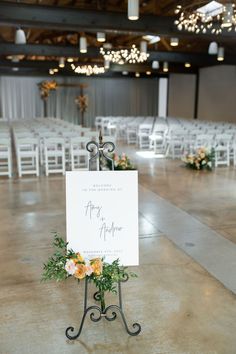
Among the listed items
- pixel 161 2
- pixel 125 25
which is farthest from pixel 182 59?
pixel 125 25

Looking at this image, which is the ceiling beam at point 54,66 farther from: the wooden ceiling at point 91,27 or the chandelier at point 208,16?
the chandelier at point 208,16

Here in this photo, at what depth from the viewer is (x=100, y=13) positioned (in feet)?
27.1

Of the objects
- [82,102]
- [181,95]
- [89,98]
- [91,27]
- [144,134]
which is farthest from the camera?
[89,98]

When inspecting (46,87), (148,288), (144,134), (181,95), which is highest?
(46,87)

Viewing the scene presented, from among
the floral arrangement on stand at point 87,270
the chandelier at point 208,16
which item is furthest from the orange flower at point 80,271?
the chandelier at point 208,16

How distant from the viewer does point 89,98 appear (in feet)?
84.7

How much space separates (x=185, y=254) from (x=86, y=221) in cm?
199

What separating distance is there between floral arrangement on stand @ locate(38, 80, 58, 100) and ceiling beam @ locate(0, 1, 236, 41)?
50.9 ft

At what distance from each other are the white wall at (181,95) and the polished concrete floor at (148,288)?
16316 millimetres

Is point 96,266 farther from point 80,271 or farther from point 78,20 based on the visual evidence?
point 78,20

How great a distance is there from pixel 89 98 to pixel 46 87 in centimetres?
338

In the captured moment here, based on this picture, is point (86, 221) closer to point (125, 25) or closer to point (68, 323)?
point (68, 323)

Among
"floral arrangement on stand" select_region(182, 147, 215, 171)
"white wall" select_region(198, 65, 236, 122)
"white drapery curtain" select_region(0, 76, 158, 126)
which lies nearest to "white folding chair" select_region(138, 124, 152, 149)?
"floral arrangement on stand" select_region(182, 147, 215, 171)

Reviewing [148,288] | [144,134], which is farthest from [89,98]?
[148,288]
